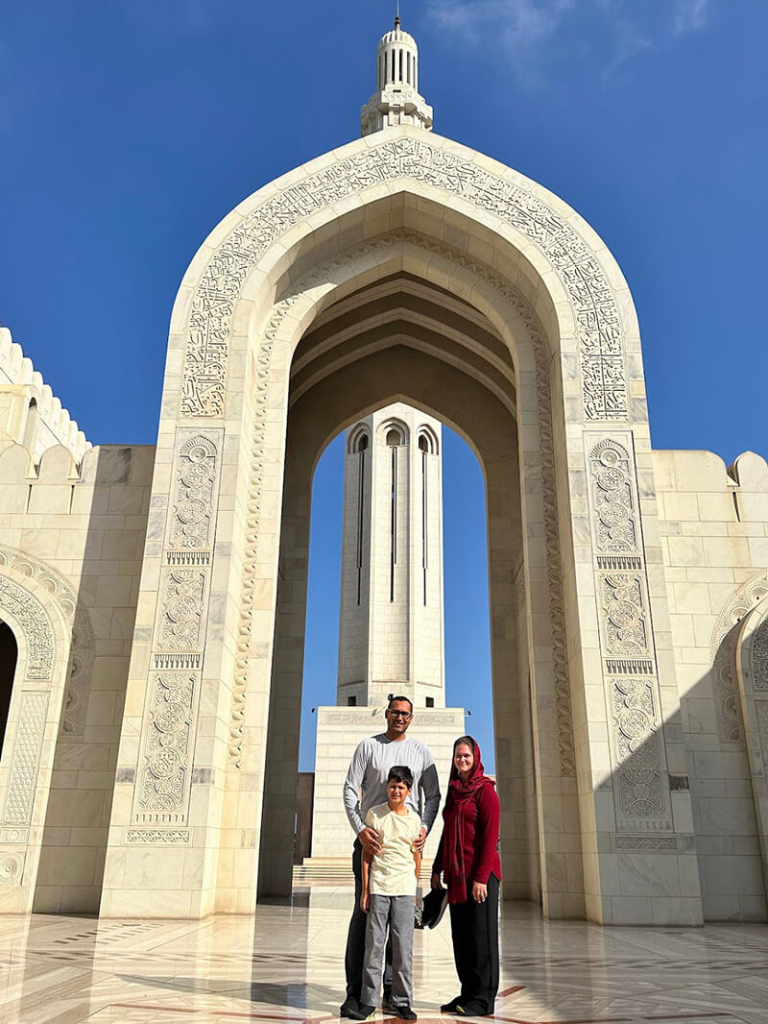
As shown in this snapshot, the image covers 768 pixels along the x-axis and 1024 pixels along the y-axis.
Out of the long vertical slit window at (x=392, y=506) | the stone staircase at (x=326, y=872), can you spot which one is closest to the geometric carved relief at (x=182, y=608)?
the stone staircase at (x=326, y=872)

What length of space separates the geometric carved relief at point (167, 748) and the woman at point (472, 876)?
4.90 meters

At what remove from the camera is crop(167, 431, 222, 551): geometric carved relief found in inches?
358

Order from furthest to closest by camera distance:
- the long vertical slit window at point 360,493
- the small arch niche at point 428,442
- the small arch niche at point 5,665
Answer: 1. the small arch niche at point 428,442
2. the long vertical slit window at point 360,493
3. the small arch niche at point 5,665

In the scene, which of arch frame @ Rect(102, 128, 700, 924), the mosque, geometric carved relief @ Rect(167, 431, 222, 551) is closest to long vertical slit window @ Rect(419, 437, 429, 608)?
the mosque

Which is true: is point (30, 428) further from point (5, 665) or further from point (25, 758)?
point (25, 758)

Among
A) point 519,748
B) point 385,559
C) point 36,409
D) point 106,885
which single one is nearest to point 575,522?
point 519,748

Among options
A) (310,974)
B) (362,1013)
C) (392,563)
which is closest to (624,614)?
(310,974)

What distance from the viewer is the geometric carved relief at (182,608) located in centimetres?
865

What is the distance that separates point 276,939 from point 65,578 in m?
5.16

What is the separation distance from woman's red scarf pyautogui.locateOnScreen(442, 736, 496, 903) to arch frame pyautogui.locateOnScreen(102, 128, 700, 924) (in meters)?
4.79

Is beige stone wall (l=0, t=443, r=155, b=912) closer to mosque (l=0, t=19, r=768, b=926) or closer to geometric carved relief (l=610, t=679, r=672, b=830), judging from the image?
mosque (l=0, t=19, r=768, b=926)

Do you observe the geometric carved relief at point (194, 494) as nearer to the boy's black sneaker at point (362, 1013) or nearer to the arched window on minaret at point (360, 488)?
the boy's black sneaker at point (362, 1013)

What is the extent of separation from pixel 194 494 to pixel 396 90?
12.4 m

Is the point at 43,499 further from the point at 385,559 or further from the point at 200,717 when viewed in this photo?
the point at 385,559
